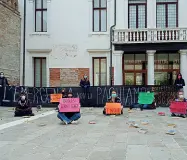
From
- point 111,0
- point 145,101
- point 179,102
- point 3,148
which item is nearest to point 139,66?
point 111,0

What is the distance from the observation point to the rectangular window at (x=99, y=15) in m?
27.2

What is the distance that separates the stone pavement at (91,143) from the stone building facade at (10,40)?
13.3 meters

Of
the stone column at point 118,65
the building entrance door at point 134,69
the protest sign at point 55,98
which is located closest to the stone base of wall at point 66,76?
the stone column at point 118,65

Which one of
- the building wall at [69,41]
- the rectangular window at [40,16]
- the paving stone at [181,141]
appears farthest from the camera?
the rectangular window at [40,16]

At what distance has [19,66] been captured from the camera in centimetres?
2723

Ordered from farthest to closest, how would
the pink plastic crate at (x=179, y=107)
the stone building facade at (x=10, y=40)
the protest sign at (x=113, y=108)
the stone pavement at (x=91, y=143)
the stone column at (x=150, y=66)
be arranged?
1. the stone column at (x=150, y=66)
2. the stone building facade at (x=10, y=40)
3. the protest sign at (x=113, y=108)
4. the pink plastic crate at (x=179, y=107)
5. the stone pavement at (x=91, y=143)

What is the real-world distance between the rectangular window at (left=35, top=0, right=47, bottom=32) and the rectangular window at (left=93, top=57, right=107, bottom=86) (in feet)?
16.6

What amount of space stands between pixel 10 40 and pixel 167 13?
12328 mm

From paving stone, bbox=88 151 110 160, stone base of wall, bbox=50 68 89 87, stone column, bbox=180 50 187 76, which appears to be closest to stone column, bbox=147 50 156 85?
stone column, bbox=180 50 187 76

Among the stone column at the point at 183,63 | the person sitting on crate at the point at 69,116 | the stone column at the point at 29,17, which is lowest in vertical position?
the person sitting on crate at the point at 69,116

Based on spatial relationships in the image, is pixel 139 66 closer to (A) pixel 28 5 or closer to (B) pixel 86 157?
(A) pixel 28 5

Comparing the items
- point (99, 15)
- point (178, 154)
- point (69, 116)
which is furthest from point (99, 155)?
point (99, 15)

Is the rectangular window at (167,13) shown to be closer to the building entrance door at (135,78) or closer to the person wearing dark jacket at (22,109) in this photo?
the building entrance door at (135,78)

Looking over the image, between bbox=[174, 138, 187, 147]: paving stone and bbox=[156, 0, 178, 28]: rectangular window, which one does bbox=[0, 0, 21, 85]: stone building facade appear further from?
bbox=[174, 138, 187, 147]: paving stone
